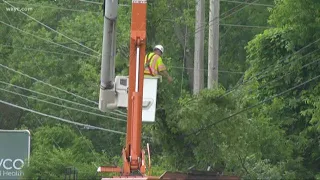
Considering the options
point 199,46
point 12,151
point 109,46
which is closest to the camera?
point 109,46

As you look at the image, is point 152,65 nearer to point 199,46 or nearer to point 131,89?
point 131,89

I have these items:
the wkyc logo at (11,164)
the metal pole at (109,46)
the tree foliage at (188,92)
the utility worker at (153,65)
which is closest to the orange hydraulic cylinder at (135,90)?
the metal pole at (109,46)

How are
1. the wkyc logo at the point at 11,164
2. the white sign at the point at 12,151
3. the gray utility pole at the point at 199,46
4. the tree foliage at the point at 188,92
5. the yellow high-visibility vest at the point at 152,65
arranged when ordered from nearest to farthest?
1. the yellow high-visibility vest at the point at 152,65
2. the tree foliage at the point at 188,92
3. the gray utility pole at the point at 199,46
4. the white sign at the point at 12,151
5. the wkyc logo at the point at 11,164

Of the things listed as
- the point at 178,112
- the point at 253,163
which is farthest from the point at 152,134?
the point at 253,163

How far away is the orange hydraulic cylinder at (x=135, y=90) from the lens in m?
16.9

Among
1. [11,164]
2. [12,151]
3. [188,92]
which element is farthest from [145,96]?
[11,164]

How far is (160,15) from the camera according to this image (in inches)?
867

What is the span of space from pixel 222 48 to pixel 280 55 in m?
19.5

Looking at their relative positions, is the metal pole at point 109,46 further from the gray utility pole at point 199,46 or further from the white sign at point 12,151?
the white sign at point 12,151

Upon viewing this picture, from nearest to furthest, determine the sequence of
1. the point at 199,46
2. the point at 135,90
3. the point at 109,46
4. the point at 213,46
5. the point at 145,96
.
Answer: the point at 135,90
the point at 109,46
the point at 145,96
the point at 213,46
the point at 199,46

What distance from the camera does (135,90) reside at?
17.0 meters

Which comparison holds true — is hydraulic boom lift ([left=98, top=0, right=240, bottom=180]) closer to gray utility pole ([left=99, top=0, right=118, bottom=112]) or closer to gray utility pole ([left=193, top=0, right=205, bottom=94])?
gray utility pole ([left=99, top=0, right=118, bottom=112])

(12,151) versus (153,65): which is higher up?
(12,151)

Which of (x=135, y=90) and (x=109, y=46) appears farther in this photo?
(x=109, y=46)
